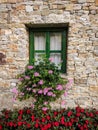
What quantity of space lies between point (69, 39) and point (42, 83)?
1.03 m

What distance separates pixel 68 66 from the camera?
365 centimetres

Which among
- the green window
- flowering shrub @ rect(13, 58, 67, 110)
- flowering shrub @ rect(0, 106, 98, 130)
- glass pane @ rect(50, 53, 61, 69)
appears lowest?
flowering shrub @ rect(0, 106, 98, 130)

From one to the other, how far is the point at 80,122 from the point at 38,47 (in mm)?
1774

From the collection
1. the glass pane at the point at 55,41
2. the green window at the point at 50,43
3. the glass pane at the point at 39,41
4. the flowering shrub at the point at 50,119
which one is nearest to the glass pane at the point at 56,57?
the green window at the point at 50,43

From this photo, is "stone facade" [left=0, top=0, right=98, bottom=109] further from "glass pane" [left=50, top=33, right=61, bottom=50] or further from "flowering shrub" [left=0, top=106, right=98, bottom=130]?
"glass pane" [left=50, top=33, right=61, bottom=50]

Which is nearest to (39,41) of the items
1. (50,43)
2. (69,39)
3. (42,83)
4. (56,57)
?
(50,43)

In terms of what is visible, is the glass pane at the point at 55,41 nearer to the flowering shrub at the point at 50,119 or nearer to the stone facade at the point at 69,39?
the stone facade at the point at 69,39

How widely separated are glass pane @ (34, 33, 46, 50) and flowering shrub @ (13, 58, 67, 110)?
31cm

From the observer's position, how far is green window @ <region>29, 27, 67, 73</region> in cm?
381

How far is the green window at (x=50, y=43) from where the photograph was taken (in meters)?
3.81

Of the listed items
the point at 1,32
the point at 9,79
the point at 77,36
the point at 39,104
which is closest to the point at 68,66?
the point at 77,36

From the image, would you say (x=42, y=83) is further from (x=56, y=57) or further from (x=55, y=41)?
(x=55, y=41)

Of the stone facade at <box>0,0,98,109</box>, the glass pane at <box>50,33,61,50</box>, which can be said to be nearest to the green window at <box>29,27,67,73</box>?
the glass pane at <box>50,33,61,50</box>

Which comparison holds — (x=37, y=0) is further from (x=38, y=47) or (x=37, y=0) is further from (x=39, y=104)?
(x=39, y=104)
